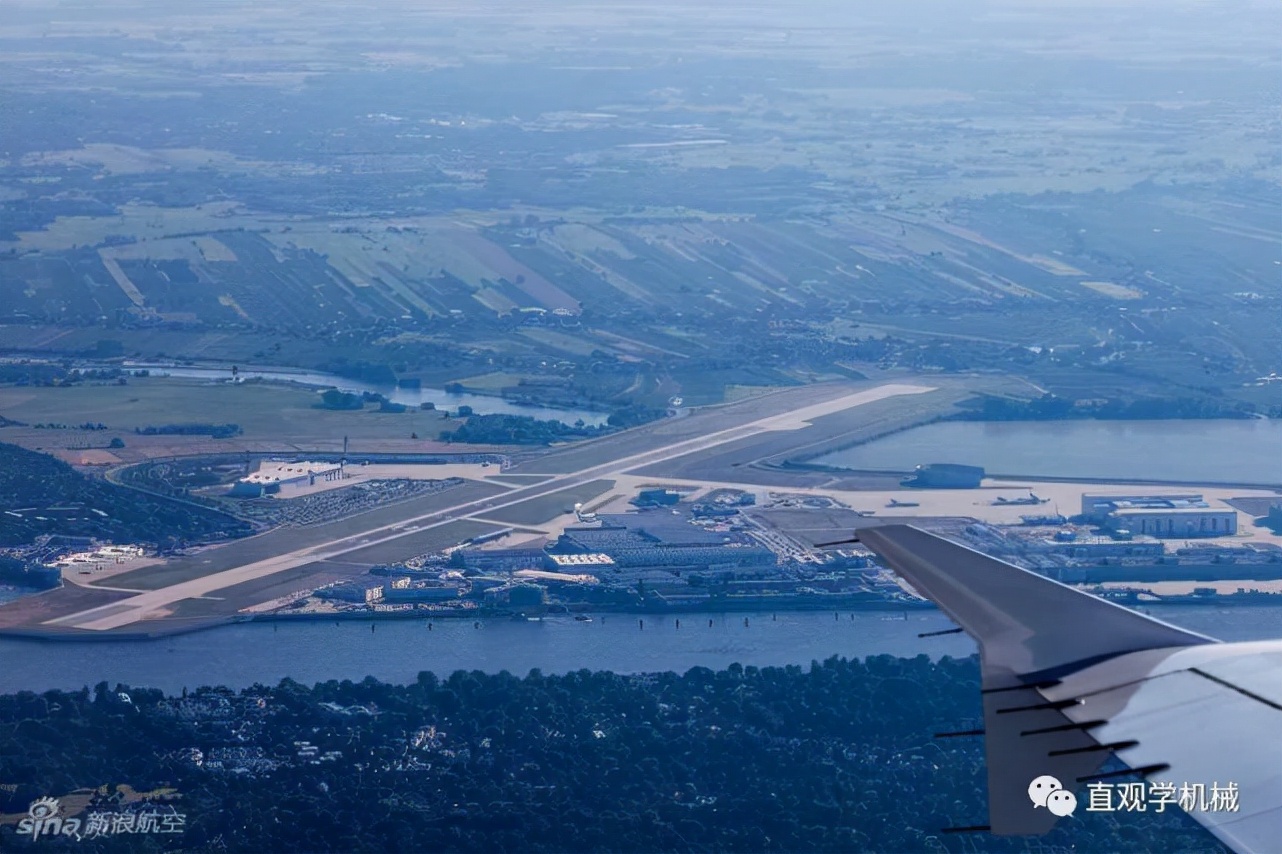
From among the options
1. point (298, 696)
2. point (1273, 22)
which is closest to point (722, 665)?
point (298, 696)

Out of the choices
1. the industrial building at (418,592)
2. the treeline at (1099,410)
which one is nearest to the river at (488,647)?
the industrial building at (418,592)

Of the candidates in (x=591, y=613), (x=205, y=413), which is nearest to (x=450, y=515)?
(x=591, y=613)

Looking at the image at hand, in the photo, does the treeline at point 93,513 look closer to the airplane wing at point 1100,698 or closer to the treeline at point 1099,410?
the treeline at point 1099,410

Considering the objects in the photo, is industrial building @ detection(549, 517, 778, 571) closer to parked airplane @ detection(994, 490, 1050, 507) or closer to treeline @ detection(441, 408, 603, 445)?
parked airplane @ detection(994, 490, 1050, 507)

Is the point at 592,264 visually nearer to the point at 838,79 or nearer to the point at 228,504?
the point at 228,504

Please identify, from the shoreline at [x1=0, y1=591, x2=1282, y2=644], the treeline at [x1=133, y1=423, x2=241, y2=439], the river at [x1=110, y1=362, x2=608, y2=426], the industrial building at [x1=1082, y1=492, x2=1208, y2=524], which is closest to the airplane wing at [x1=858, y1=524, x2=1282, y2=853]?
the shoreline at [x1=0, y1=591, x2=1282, y2=644]

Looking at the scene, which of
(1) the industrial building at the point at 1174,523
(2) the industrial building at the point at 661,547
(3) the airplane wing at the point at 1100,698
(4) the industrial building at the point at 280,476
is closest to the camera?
(3) the airplane wing at the point at 1100,698

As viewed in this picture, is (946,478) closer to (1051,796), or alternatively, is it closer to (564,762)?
(564,762)
